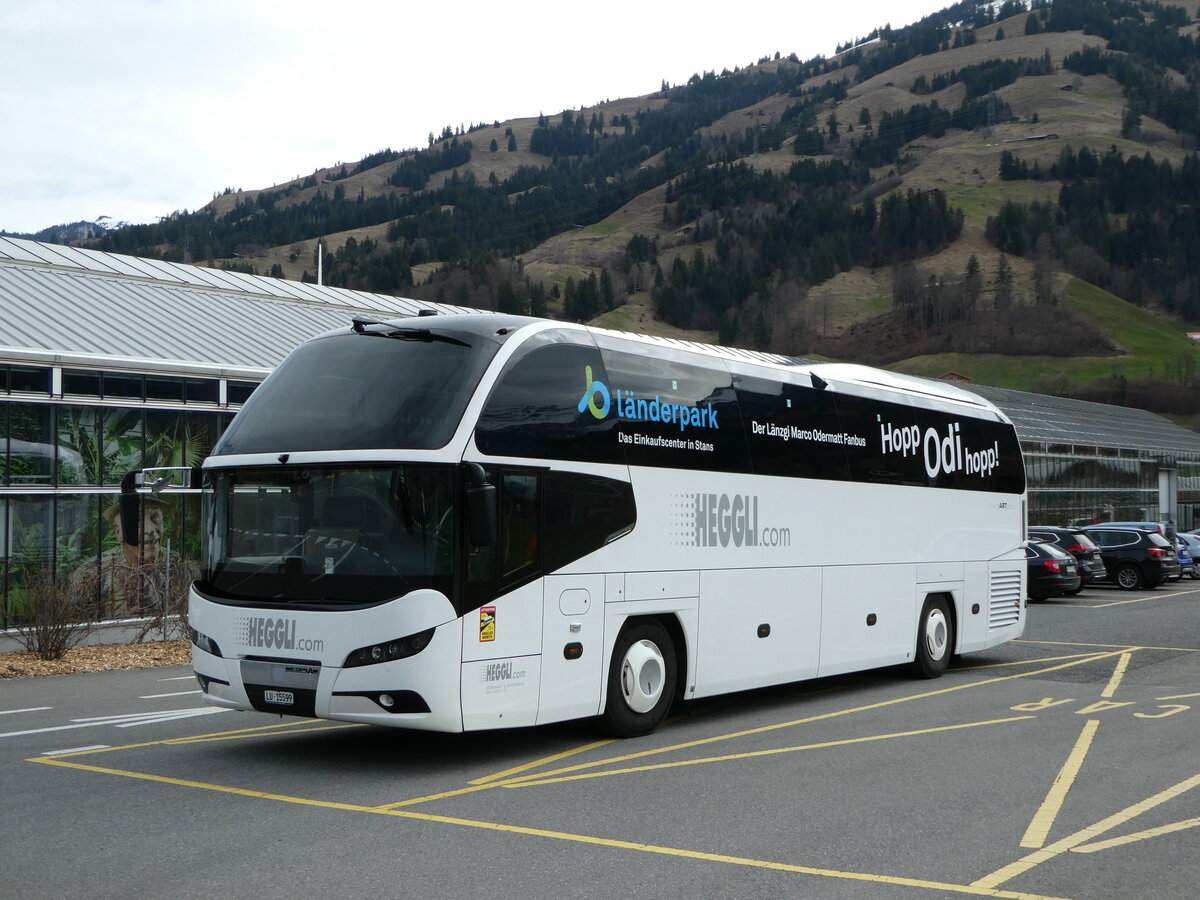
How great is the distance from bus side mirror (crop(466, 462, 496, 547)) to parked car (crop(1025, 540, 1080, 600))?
23746 mm

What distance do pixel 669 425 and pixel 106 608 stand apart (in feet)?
38.3

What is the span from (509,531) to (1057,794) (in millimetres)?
4107

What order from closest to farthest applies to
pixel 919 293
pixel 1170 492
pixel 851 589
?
pixel 851 589, pixel 1170 492, pixel 919 293

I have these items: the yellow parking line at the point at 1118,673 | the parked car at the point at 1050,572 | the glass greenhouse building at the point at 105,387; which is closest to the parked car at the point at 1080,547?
the parked car at the point at 1050,572

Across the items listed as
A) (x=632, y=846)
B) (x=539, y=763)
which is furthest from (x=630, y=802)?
(x=539, y=763)

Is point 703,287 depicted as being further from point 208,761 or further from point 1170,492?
point 208,761

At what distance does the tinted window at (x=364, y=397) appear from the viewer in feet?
29.0

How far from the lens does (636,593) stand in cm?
1009

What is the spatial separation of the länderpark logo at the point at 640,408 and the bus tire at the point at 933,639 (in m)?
4.83

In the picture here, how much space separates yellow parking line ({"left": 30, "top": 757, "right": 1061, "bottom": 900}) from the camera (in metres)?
5.86

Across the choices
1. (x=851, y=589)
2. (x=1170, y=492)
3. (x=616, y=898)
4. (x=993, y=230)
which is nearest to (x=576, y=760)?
(x=616, y=898)

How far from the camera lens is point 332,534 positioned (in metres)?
8.79

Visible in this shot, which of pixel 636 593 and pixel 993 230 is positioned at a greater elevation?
pixel 993 230

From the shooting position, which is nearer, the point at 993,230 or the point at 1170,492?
the point at 1170,492
